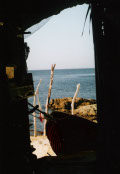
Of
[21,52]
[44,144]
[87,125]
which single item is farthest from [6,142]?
[44,144]

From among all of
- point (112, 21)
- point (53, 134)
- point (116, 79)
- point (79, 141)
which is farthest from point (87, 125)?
point (112, 21)

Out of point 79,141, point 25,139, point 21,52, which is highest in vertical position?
point 21,52

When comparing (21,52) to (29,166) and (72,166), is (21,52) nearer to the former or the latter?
(29,166)

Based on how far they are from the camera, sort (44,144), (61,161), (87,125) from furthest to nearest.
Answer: (44,144) < (87,125) < (61,161)

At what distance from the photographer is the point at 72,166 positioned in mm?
3811

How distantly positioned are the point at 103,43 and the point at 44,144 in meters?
9.26

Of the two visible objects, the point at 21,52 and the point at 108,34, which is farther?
the point at 21,52

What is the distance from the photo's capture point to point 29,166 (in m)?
3.71

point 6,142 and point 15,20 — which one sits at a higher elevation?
point 15,20

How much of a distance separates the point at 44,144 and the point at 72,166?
756cm

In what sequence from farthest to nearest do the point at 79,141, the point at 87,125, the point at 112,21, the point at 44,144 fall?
the point at 44,144 → the point at 87,125 → the point at 79,141 → the point at 112,21

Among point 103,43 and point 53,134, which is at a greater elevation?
point 103,43

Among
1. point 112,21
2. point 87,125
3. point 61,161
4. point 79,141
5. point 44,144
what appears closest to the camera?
point 112,21

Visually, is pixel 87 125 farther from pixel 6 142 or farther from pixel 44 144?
pixel 6 142
